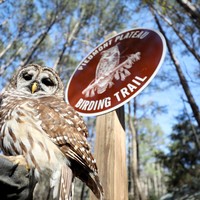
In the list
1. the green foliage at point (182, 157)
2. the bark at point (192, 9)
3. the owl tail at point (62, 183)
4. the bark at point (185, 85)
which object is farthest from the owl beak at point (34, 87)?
the green foliage at point (182, 157)

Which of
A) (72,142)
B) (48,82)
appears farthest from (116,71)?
(72,142)

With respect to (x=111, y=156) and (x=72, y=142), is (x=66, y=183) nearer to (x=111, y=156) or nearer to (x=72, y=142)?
(x=72, y=142)

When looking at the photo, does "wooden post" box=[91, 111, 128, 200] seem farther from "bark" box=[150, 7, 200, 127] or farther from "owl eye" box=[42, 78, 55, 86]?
"bark" box=[150, 7, 200, 127]

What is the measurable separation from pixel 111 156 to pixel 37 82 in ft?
2.68

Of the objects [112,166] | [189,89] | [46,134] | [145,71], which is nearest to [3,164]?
[46,134]

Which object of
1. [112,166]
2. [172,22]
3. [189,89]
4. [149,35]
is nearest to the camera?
[112,166]

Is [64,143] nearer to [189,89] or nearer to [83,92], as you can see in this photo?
[83,92]

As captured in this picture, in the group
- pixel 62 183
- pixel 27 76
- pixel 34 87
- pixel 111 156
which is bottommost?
pixel 62 183

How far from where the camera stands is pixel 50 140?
1455 millimetres

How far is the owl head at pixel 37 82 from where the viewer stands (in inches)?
76.6

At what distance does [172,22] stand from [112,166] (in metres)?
6.18

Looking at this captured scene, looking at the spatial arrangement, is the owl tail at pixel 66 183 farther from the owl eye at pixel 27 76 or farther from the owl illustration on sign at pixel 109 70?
the owl eye at pixel 27 76

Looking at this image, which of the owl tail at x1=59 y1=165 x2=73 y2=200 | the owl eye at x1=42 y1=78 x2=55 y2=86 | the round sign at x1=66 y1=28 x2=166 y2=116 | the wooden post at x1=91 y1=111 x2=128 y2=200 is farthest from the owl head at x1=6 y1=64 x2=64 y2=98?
the owl tail at x1=59 y1=165 x2=73 y2=200

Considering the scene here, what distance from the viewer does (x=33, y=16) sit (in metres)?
12.8
